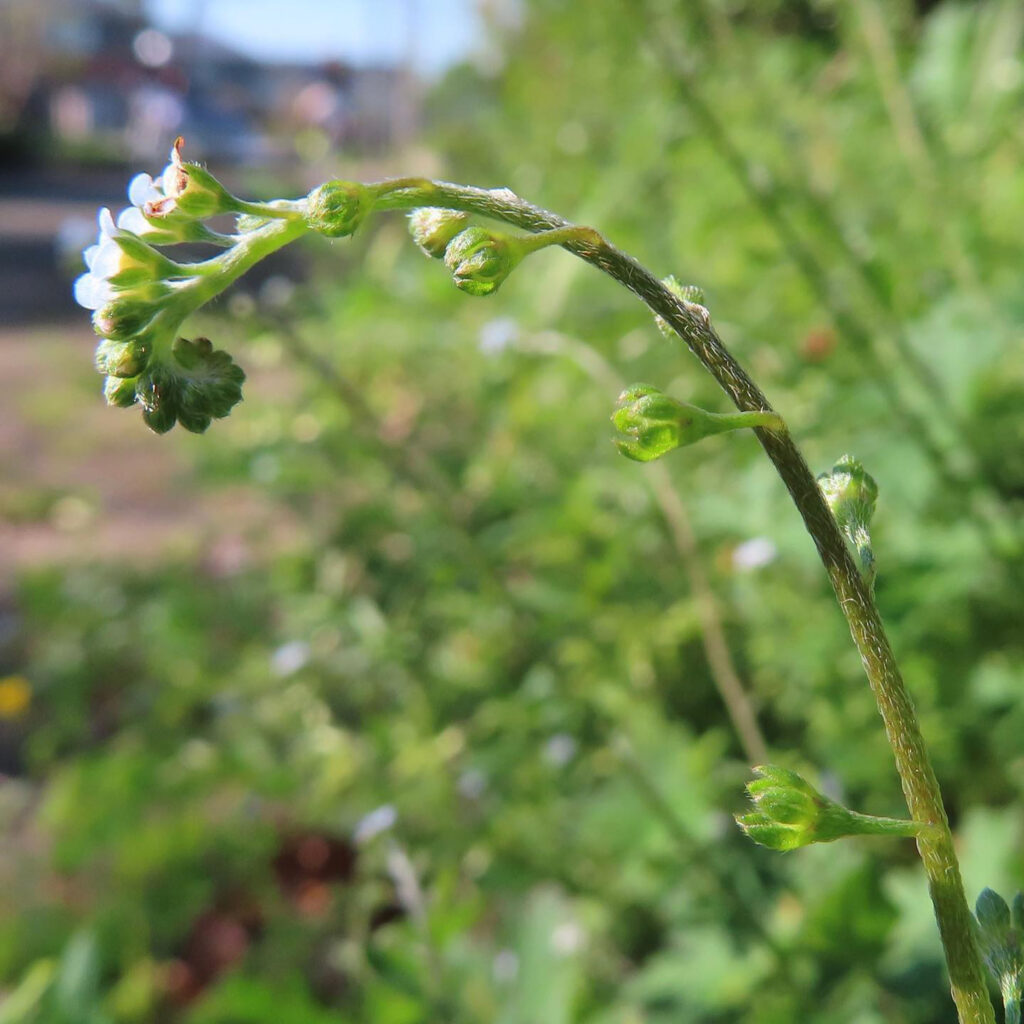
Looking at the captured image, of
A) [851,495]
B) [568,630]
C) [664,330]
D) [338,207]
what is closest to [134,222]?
[338,207]

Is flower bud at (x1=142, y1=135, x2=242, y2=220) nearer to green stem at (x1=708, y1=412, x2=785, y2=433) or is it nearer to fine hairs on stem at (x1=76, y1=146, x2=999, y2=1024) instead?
fine hairs on stem at (x1=76, y1=146, x2=999, y2=1024)

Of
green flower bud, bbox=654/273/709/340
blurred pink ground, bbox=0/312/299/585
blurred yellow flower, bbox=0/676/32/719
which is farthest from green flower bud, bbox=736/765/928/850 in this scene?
blurred yellow flower, bbox=0/676/32/719

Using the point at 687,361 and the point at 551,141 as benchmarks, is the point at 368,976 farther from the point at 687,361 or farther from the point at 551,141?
the point at 551,141

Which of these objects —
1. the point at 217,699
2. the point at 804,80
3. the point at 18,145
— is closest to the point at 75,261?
the point at 217,699

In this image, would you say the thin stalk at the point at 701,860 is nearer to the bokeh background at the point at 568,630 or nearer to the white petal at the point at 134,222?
the bokeh background at the point at 568,630

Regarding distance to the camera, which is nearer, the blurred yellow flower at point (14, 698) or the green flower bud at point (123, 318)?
the green flower bud at point (123, 318)

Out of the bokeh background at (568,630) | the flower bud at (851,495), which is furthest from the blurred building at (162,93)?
the flower bud at (851,495)
